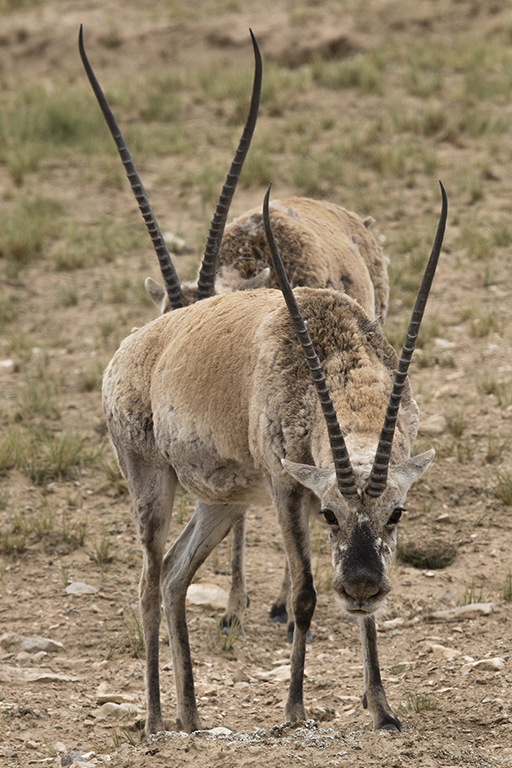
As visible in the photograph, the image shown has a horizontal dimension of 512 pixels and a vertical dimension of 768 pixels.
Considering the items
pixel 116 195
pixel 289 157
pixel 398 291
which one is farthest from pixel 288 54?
pixel 398 291

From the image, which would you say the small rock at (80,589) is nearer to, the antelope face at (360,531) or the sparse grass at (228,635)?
the sparse grass at (228,635)

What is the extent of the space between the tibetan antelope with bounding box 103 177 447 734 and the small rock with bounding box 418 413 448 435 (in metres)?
3.18

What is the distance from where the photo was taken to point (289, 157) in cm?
1491

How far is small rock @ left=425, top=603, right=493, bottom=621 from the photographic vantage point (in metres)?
6.06

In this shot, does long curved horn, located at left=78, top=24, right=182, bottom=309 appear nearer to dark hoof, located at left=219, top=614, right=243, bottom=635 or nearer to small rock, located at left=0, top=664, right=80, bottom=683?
dark hoof, located at left=219, top=614, right=243, bottom=635

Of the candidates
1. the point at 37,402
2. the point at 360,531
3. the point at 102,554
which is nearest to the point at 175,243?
the point at 37,402

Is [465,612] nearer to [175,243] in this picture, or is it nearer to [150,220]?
[150,220]

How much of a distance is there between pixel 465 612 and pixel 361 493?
247 cm

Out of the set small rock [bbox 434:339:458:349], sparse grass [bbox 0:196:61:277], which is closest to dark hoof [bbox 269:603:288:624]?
small rock [bbox 434:339:458:349]

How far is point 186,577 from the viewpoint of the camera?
540cm

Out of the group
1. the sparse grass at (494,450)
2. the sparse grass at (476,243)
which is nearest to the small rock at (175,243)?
the sparse grass at (476,243)

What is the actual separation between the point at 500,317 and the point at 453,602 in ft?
14.8

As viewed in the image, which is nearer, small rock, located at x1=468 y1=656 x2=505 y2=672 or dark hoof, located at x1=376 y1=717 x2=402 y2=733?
dark hoof, located at x1=376 y1=717 x2=402 y2=733

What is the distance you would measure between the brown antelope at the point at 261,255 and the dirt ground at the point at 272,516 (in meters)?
0.83
